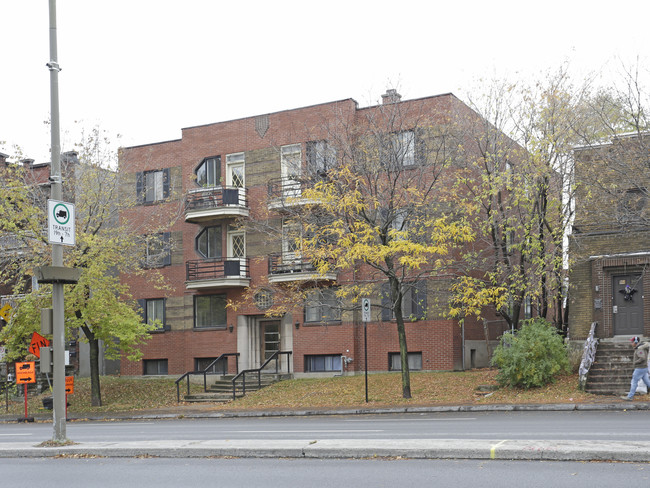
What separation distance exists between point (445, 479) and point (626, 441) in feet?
12.2

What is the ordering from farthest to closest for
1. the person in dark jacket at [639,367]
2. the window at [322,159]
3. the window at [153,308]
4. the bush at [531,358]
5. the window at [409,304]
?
the window at [153,308], the window at [409,304], the window at [322,159], the bush at [531,358], the person in dark jacket at [639,367]

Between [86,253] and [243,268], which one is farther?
[243,268]

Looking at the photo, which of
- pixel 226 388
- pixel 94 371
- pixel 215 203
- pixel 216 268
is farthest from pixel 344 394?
pixel 215 203

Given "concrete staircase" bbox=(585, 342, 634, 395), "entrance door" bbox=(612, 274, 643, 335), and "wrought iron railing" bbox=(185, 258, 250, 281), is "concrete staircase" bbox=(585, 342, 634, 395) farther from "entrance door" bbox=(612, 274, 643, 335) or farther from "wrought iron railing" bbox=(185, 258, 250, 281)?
"wrought iron railing" bbox=(185, 258, 250, 281)

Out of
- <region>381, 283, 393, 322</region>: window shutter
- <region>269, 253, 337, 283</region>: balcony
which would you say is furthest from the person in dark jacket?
<region>269, 253, 337, 283</region>: balcony

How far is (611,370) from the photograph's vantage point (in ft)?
76.4

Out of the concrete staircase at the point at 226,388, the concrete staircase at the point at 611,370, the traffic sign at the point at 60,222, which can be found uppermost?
the traffic sign at the point at 60,222

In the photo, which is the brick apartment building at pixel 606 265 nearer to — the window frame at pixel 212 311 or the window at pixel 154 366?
the window frame at pixel 212 311

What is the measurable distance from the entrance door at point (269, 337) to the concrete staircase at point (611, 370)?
48.2ft

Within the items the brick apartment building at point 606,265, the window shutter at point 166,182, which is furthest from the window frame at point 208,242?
the brick apartment building at point 606,265

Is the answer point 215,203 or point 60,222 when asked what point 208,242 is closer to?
point 215,203

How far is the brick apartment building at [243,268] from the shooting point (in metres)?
30.8

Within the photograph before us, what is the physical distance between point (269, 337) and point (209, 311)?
313cm

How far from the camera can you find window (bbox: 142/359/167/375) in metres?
36.6
